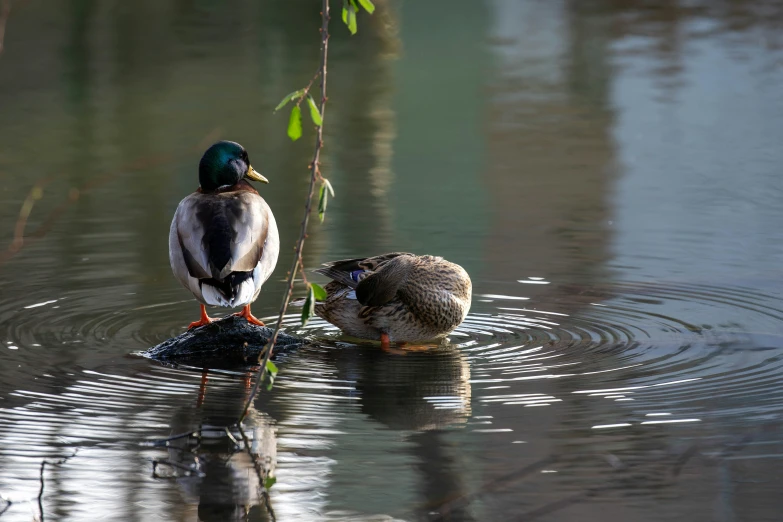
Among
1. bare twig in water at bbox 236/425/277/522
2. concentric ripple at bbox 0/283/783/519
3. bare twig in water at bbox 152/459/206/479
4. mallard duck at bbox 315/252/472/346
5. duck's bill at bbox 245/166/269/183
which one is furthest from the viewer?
duck's bill at bbox 245/166/269/183

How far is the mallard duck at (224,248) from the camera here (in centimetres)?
619

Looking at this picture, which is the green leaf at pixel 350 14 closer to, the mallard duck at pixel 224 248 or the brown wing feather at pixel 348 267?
the mallard duck at pixel 224 248

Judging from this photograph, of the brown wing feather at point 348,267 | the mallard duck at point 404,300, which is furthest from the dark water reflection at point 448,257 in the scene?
the brown wing feather at point 348,267

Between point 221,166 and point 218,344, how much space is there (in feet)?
4.22

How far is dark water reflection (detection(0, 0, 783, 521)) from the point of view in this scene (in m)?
4.45

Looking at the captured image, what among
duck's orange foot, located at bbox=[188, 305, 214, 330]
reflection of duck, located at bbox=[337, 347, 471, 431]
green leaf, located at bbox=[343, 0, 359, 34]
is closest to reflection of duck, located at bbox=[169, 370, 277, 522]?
reflection of duck, located at bbox=[337, 347, 471, 431]

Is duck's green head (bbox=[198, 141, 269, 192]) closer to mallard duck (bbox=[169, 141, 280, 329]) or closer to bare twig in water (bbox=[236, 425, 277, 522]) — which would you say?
mallard duck (bbox=[169, 141, 280, 329])

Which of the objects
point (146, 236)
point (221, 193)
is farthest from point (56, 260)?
point (221, 193)

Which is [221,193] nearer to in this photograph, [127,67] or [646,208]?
[646,208]

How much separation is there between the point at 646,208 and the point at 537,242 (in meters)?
1.47

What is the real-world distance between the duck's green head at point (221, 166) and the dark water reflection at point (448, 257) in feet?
2.14

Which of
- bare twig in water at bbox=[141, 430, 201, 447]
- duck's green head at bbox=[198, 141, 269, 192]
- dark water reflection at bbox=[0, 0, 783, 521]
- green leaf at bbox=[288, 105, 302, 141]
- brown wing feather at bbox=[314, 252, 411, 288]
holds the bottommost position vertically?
dark water reflection at bbox=[0, 0, 783, 521]

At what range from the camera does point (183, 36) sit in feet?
64.4

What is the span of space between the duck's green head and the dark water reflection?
0.65m
